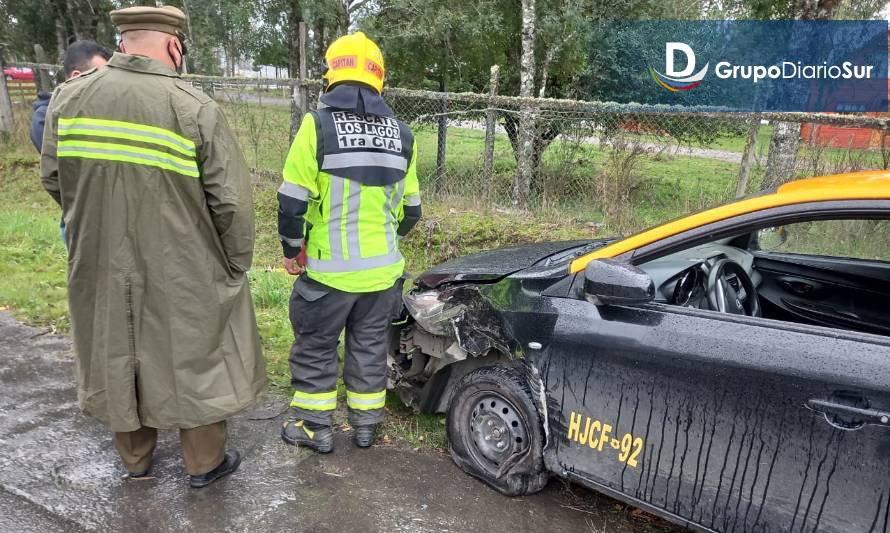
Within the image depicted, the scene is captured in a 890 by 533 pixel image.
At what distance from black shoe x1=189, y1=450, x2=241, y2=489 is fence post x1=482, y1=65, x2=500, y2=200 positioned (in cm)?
435

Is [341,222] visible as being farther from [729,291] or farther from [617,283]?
[729,291]

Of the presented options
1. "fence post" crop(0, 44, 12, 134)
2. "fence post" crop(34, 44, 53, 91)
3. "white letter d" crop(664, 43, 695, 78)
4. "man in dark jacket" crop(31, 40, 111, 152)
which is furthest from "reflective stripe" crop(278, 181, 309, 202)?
"fence post" crop(34, 44, 53, 91)

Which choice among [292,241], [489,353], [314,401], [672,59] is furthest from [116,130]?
[672,59]

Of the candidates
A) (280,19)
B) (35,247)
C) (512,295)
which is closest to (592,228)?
(512,295)

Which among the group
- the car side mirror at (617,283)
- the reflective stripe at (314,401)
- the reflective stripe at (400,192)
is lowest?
the reflective stripe at (314,401)

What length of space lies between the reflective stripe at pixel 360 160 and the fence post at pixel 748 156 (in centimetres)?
379

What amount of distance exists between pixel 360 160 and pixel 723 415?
1.82 metres

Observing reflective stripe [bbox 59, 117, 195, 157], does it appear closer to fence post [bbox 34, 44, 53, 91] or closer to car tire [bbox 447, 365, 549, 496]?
car tire [bbox 447, 365, 549, 496]

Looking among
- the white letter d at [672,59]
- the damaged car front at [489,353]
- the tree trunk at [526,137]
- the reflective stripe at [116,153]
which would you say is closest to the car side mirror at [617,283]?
the damaged car front at [489,353]

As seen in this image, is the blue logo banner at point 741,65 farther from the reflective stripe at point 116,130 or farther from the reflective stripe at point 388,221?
the reflective stripe at point 116,130

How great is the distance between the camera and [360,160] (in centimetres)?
271

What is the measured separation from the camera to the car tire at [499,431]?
261 centimetres

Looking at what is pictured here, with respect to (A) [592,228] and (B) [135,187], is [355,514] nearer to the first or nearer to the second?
(B) [135,187]

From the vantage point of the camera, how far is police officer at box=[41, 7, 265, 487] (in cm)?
221
